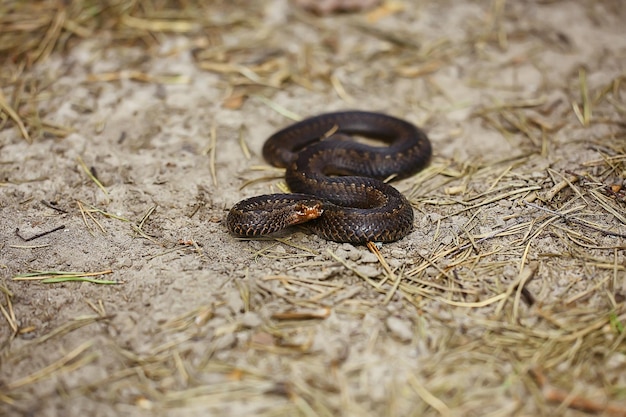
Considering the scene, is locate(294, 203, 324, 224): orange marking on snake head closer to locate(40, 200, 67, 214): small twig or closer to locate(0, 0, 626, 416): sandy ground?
locate(0, 0, 626, 416): sandy ground

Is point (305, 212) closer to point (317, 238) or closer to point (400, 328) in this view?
point (317, 238)

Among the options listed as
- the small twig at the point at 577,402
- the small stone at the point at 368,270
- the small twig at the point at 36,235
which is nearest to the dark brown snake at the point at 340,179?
the small stone at the point at 368,270

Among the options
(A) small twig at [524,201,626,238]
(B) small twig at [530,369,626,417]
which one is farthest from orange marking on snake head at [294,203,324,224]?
(B) small twig at [530,369,626,417]

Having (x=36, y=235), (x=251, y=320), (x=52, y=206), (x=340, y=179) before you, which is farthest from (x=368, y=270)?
(x=52, y=206)

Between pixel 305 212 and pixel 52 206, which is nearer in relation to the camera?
pixel 305 212

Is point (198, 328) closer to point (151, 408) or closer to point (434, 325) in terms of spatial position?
point (151, 408)

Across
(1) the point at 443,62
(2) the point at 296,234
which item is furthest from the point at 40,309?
(1) the point at 443,62
